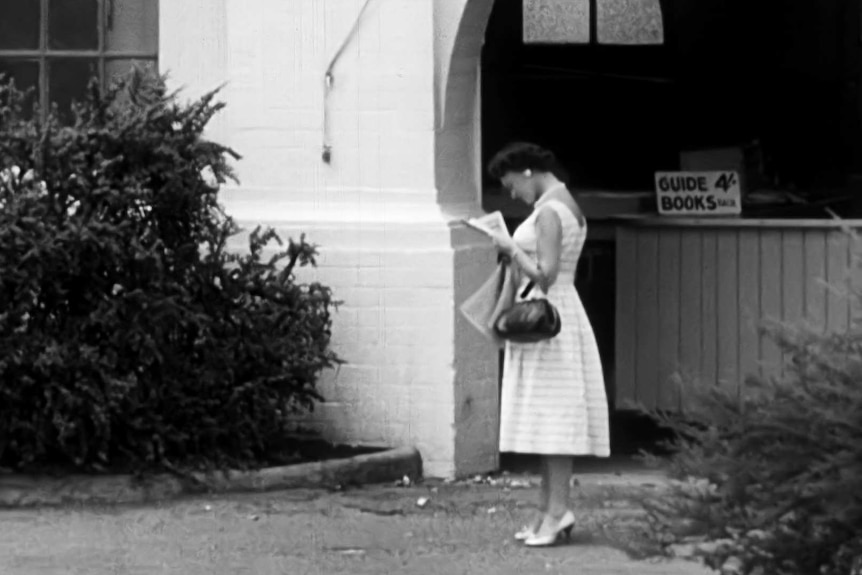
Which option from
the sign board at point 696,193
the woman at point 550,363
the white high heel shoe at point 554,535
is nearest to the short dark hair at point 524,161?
the woman at point 550,363

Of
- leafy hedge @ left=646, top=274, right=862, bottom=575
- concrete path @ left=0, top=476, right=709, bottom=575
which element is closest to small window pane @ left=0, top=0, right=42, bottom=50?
concrete path @ left=0, top=476, right=709, bottom=575

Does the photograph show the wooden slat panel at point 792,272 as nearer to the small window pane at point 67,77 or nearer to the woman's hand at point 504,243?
the woman's hand at point 504,243

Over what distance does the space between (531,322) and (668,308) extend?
3.97m

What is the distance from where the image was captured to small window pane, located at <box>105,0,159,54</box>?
1140 centimetres

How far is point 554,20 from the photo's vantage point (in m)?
16.3

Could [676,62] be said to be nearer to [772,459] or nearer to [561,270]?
[561,270]

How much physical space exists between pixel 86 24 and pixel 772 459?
22.7ft

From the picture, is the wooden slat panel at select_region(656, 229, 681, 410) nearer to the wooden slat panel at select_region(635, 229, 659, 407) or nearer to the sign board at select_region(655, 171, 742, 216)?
the wooden slat panel at select_region(635, 229, 659, 407)

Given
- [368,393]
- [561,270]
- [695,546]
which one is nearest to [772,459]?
[695,546]

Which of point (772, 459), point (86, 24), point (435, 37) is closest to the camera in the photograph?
point (772, 459)

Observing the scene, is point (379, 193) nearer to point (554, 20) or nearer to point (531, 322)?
point (531, 322)

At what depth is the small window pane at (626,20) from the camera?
1641cm

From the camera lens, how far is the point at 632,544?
19.5 ft

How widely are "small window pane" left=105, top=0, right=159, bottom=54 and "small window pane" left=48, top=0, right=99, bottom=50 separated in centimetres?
8
